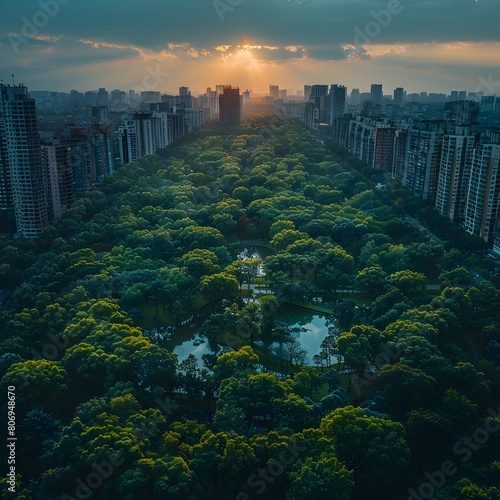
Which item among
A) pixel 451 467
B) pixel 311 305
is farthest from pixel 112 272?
pixel 451 467

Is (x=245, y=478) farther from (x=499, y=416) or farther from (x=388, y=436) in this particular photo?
(x=499, y=416)

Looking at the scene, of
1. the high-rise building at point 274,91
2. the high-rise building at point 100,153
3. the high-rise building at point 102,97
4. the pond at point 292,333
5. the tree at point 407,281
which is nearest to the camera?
the pond at point 292,333

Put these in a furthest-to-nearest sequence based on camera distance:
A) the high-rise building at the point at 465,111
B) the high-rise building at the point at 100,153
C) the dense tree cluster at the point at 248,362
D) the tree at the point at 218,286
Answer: the high-rise building at the point at 465,111
the high-rise building at the point at 100,153
the tree at the point at 218,286
the dense tree cluster at the point at 248,362

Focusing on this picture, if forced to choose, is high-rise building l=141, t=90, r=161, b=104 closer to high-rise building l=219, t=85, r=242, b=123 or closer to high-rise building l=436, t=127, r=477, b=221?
high-rise building l=219, t=85, r=242, b=123

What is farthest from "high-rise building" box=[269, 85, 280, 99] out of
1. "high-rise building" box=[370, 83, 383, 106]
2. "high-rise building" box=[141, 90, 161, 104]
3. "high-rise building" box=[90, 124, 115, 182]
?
"high-rise building" box=[90, 124, 115, 182]

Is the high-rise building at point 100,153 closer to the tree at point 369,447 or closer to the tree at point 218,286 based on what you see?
the tree at point 218,286

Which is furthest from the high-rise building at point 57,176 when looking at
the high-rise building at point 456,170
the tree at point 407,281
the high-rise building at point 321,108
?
the high-rise building at point 321,108

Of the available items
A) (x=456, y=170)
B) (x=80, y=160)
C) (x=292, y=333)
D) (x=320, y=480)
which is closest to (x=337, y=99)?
(x=456, y=170)
